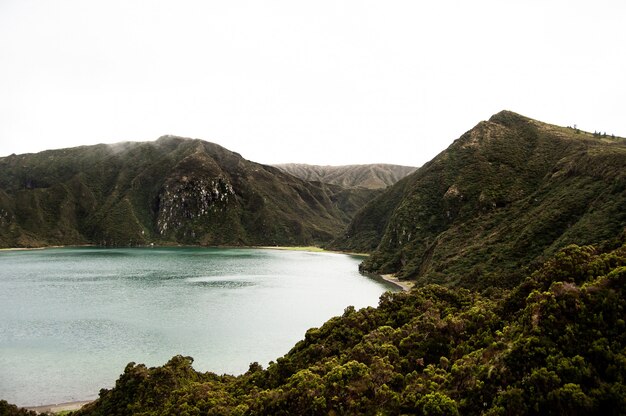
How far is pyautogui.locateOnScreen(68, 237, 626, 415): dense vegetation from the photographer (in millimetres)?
14391

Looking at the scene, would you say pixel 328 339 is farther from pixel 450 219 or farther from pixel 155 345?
pixel 450 219

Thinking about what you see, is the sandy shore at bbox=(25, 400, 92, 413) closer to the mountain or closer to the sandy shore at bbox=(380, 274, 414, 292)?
the mountain

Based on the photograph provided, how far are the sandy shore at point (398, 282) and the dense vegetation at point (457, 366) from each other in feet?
246

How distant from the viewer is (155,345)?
5138cm

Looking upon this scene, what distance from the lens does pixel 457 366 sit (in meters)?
18.2

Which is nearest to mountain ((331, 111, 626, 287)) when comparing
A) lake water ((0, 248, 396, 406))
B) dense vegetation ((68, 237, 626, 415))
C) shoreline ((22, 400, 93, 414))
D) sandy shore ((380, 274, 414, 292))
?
sandy shore ((380, 274, 414, 292))

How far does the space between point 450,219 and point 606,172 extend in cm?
5110

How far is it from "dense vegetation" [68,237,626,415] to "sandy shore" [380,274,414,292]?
246 ft

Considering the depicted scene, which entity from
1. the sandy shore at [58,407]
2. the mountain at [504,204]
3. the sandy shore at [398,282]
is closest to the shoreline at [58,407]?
the sandy shore at [58,407]

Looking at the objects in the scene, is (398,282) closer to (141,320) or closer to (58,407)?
(141,320)

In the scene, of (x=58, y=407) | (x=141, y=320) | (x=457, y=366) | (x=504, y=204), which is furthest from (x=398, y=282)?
(x=457, y=366)

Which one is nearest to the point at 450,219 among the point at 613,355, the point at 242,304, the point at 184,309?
the point at 242,304

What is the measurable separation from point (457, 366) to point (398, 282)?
98249mm

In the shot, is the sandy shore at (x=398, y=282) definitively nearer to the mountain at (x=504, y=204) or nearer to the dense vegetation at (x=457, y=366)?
the mountain at (x=504, y=204)
